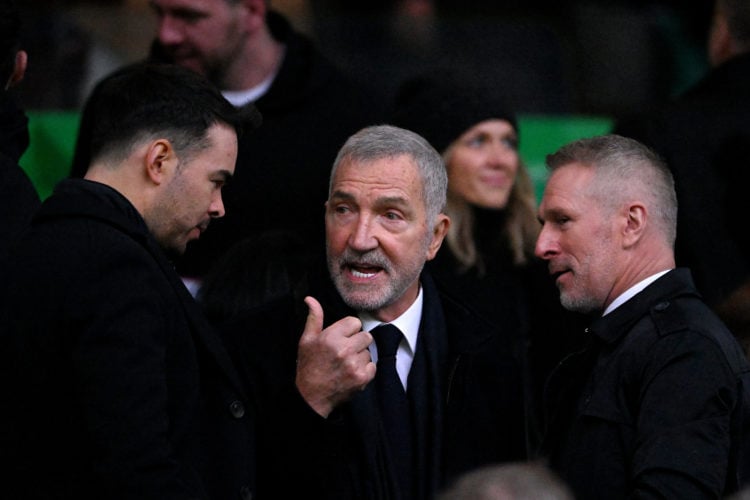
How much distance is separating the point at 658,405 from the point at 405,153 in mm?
1141

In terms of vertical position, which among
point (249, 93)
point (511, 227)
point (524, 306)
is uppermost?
point (249, 93)

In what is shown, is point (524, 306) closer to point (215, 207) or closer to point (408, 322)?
point (408, 322)

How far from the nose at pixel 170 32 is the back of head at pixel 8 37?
51.2 inches

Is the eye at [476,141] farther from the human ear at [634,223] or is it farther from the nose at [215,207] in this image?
the nose at [215,207]

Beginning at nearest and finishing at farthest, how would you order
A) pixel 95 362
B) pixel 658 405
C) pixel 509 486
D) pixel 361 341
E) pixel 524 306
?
pixel 509 486
pixel 95 362
pixel 658 405
pixel 361 341
pixel 524 306

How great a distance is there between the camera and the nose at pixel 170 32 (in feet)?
17.8

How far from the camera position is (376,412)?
3.88m

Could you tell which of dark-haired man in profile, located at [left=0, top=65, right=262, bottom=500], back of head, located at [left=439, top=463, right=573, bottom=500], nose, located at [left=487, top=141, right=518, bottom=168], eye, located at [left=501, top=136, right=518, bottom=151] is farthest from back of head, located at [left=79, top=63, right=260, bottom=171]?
eye, located at [left=501, top=136, right=518, bottom=151]

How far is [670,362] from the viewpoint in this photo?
347 cm

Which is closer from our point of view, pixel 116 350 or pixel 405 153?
pixel 116 350

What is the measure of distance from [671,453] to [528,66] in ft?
18.0

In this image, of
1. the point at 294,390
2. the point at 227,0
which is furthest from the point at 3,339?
the point at 227,0

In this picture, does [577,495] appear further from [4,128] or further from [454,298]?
[4,128]

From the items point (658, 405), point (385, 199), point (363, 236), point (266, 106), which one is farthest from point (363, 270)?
point (266, 106)
